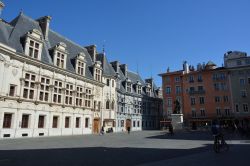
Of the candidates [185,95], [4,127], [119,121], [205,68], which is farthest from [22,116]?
[205,68]

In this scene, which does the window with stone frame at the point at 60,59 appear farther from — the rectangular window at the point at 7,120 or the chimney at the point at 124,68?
the chimney at the point at 124,68

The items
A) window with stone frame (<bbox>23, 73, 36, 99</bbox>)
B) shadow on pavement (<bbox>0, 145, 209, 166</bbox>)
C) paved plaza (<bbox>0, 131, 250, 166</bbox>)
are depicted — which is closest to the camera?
shadow on pavement (<bbox>0, 145, 209, 166</bbox>)

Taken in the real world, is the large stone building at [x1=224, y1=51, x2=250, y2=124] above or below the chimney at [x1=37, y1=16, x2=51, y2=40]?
below

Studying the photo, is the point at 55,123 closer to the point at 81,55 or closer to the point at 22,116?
the point at 22,116

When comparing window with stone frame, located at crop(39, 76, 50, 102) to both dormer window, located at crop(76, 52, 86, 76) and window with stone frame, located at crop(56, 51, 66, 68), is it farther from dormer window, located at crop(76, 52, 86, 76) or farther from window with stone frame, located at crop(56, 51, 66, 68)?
dormer window, located at crop(76, 52, 86, 76)

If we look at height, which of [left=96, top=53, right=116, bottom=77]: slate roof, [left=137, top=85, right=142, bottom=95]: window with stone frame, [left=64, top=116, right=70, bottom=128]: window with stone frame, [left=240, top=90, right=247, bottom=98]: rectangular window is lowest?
[left=64, top=116, right=70, bottom=128]: window with stone frame

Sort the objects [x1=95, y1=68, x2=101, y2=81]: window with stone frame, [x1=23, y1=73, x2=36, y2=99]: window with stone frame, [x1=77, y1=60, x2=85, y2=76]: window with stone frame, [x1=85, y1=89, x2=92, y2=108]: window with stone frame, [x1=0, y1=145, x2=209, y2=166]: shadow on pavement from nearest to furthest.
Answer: [x1=0, y1=145, x2=209, y2=166]: shadow on pavement
[x1=23, y1=73, x2=36, y2=99]: window with stone frame
[x1=77, y1=60, x2=85, y2=76]: window with stone frame
[x1=85, y1=89, x2=92, y2=108]: window with stone frame
[x1=95, y1=68, x2=101, y2=81]: window with stone frame

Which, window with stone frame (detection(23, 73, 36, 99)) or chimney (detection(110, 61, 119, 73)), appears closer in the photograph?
window with stone frame (detection(23, 73, 36, 99))

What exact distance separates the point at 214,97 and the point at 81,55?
33.9m

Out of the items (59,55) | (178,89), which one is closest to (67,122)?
(59,55)

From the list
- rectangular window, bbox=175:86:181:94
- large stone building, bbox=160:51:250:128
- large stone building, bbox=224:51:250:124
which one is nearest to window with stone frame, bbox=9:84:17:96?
large stone building, bbox=160:51:250:128

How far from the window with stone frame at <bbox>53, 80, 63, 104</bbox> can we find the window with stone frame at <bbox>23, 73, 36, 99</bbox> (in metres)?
3.62

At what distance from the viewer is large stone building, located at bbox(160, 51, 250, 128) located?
51.1 metres

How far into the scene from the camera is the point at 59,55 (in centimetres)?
3322
